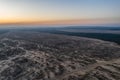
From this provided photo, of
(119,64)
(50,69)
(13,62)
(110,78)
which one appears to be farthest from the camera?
(13,62)

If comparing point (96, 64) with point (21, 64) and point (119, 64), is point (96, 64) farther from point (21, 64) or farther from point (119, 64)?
point (21, 64)

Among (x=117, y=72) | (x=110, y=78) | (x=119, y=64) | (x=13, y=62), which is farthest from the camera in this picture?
(x=13, y=62)

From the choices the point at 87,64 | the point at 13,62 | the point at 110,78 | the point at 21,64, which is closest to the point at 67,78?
the point at 110,78

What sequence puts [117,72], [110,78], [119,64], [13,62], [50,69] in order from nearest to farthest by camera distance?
[110,78], [117,72], [50,69], [119,64], [13,62]

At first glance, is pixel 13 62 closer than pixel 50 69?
No

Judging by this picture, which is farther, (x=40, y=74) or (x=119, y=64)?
(x=119, y=64)

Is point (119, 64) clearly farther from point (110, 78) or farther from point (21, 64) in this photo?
point (21, 64)

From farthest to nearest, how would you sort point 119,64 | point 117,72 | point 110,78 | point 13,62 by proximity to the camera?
point 13,62 < point 119,64 < point 117,72 < point 110,78

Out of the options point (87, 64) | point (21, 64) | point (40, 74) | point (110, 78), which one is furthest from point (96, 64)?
point (21, 64)
